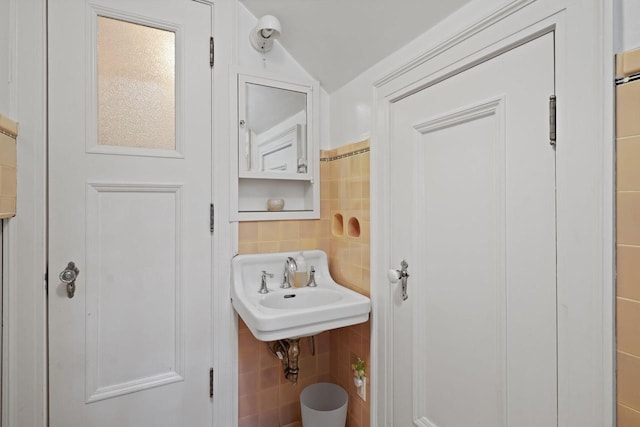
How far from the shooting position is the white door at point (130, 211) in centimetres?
124

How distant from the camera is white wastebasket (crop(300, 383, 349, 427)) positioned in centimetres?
147

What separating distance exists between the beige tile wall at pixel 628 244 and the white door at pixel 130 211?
138cm

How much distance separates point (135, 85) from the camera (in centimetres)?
136

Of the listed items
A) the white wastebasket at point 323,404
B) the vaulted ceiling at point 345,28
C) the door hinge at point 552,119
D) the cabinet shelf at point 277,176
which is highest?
the vaulted ceiling at point 345,28

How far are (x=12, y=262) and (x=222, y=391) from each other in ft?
3.20

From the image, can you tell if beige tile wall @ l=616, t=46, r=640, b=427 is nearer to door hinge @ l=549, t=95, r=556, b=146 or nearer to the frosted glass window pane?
door hinge @ l=549, t=95, r=556, b=146

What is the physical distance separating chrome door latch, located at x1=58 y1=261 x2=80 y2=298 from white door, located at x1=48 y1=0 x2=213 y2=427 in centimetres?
2

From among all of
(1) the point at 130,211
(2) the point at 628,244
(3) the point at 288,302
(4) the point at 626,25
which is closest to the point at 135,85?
(1) the point at 130,211

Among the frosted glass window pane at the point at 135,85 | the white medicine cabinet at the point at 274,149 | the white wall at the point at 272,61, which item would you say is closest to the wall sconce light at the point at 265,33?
the white wall at the point at 272,61

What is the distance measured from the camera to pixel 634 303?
2.16ft

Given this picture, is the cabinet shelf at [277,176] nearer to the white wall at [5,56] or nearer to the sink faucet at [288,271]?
the sink faucet at [288,271]

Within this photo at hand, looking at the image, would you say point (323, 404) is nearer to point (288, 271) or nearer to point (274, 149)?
point (288, 271)

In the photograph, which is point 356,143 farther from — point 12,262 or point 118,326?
point 12,262

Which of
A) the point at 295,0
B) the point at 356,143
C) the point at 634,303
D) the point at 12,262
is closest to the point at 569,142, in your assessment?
the point at 634,303
